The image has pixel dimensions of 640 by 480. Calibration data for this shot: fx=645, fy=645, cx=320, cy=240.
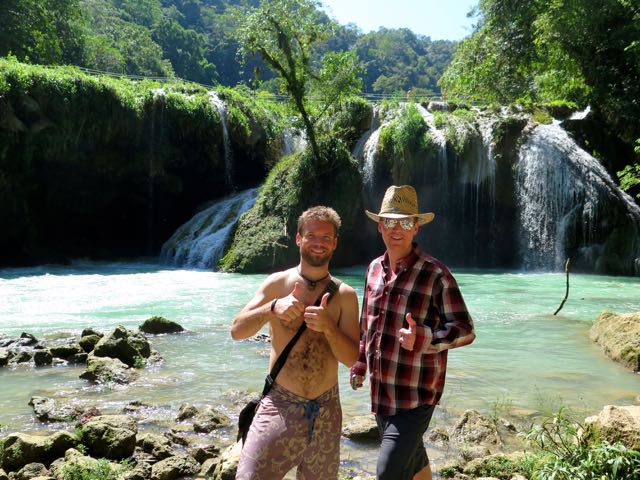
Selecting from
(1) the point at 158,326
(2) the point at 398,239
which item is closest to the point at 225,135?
(1) the point at 158,326

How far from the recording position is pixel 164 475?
4.41 m

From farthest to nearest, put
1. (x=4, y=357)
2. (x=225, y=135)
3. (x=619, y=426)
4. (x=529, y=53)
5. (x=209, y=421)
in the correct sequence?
(x=529, y=53) → (x=225, y=135) → (x=4, y=357) → (x=209, y=421) → (x=619, y=426)

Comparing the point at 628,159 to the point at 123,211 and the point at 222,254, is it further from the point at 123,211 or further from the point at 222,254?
the point at 123,211

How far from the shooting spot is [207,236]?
19.5m

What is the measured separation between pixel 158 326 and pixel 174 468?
5.32 meters

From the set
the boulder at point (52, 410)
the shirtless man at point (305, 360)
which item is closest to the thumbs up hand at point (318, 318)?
the shirtless man at point (305, 360)

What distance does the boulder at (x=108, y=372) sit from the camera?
6.99 m

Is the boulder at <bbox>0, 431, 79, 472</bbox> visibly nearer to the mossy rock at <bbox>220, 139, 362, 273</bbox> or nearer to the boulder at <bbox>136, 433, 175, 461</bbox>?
the boulder at <bbox>136, 433, 175, 461</bbox>

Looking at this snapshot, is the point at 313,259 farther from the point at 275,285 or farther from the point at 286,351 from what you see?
the point at 286,351

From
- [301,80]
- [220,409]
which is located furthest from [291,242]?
[220,409]

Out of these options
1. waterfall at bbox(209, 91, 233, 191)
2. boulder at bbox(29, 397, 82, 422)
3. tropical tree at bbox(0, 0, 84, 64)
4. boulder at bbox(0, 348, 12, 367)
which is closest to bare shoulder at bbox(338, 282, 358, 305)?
boulder at bbox(29, 397, 82, 422)

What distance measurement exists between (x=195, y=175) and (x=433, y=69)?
75.3m

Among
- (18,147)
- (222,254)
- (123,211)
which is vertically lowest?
(222,254)

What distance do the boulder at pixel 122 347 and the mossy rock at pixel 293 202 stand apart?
31.8 ft
